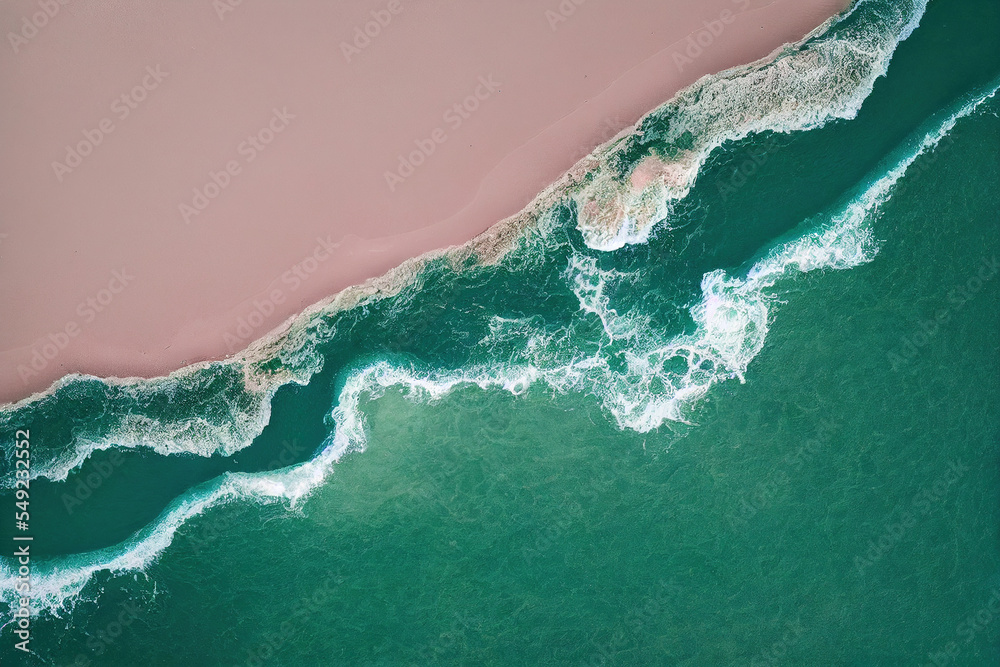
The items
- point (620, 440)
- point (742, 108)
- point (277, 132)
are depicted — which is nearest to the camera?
point (277, 132)

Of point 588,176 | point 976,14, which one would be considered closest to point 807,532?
point 588,176

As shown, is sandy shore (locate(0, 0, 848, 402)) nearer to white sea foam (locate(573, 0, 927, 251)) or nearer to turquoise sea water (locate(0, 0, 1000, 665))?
white sea foam (locate(573, 0, 927, 251))

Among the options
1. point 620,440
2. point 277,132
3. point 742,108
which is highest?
point 277,132

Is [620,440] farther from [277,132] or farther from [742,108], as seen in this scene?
[277,132]

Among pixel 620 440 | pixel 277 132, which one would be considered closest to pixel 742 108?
pixel 620 440

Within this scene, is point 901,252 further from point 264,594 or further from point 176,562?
point 176,562
